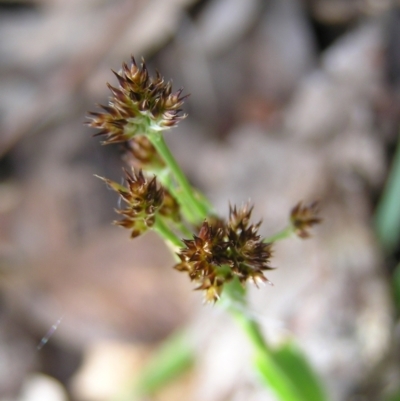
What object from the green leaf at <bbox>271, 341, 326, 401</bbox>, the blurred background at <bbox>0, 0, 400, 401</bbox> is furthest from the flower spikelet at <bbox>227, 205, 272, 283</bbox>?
the blurred background at <bbox>0, 0, 400, 401</bbox>

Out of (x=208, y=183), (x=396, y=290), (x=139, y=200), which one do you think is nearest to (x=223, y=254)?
(x=139, y=200)

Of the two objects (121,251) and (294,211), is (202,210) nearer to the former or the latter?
(294,211)

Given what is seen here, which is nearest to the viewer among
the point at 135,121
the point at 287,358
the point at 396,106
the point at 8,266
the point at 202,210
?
the point at 135,121

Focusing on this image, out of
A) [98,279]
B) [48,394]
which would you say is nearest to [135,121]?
[98,279]

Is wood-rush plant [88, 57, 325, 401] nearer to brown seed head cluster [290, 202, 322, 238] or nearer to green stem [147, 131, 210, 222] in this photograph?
green stem [147, 131, 210, 222]

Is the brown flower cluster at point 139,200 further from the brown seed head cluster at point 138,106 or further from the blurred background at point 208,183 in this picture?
the blurred background at point 208,183

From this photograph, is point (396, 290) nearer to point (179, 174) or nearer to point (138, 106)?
point (179, 174)
